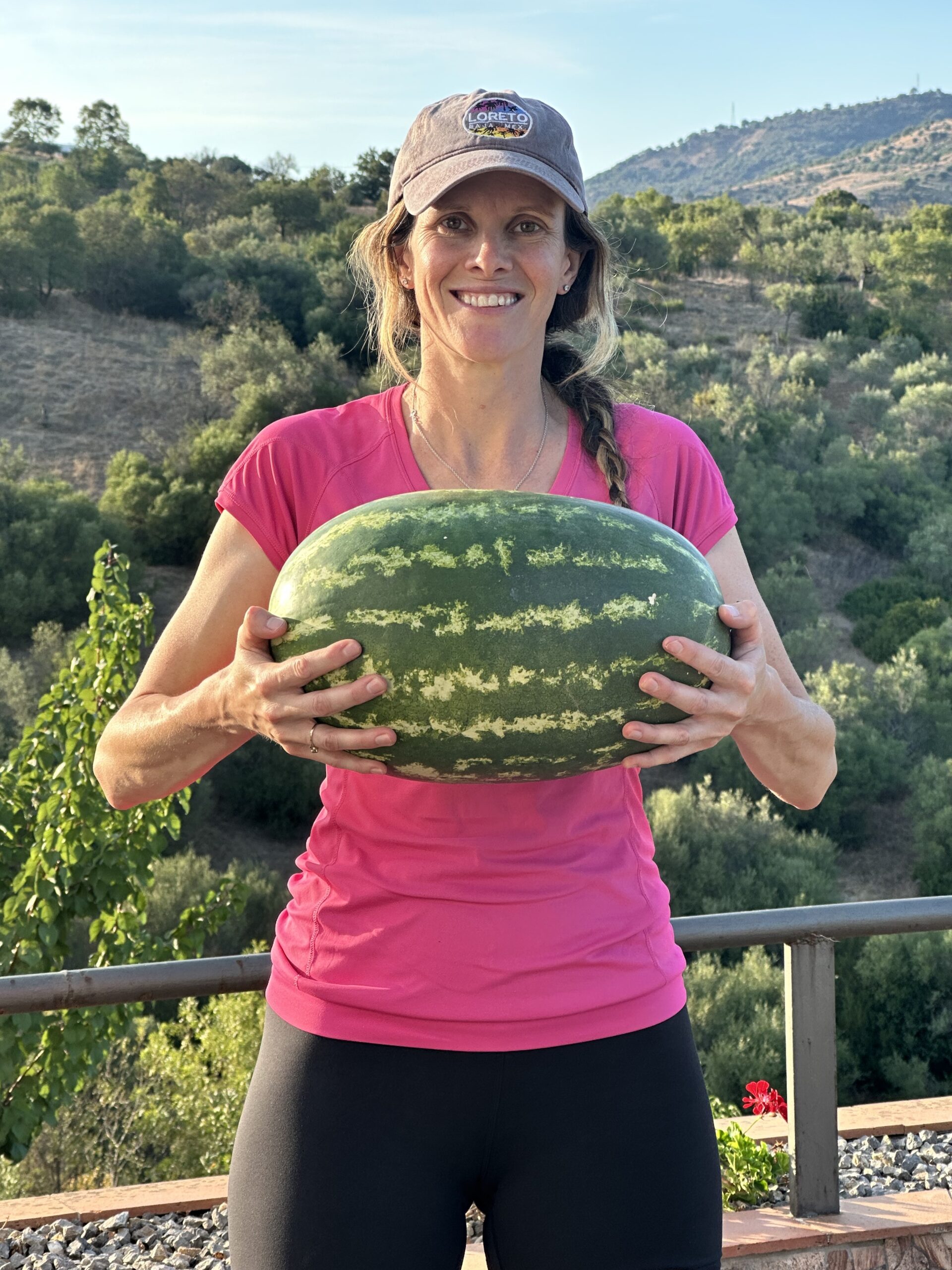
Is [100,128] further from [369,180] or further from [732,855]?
[732,855]

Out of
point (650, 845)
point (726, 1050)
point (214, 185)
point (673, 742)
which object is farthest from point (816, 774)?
point (214, 185)

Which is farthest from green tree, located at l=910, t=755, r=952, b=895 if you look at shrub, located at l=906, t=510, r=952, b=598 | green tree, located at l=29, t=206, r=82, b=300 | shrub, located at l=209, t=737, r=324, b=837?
green tree, located at l=29, t=206, r=82, b=300

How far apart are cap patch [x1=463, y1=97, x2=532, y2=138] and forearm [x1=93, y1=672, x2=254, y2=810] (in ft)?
2.91

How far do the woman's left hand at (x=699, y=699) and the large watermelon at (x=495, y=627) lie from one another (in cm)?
4

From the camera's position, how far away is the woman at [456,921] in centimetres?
154

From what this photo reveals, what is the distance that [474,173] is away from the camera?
1.74m

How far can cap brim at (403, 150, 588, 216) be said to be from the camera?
1741 millimetres

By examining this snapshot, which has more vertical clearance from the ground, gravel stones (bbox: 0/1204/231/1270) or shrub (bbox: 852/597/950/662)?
gravel stones (bbox: 0/1204/231/1270)

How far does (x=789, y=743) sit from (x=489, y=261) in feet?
2.78

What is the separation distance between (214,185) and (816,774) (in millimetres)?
44211

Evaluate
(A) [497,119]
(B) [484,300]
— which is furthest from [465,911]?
(A) [497,119]

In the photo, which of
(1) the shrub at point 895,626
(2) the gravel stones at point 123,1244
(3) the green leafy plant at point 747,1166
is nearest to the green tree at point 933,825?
(1) the shrub at point 895,626

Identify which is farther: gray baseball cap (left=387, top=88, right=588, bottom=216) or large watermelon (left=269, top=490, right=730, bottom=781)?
gray baseball cap (left=387, top=88, right=588, bottom=216)

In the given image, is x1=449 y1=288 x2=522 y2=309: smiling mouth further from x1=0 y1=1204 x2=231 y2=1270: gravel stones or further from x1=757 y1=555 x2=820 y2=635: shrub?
x1=757 y1=555 x2=820 y2=635: shrub
